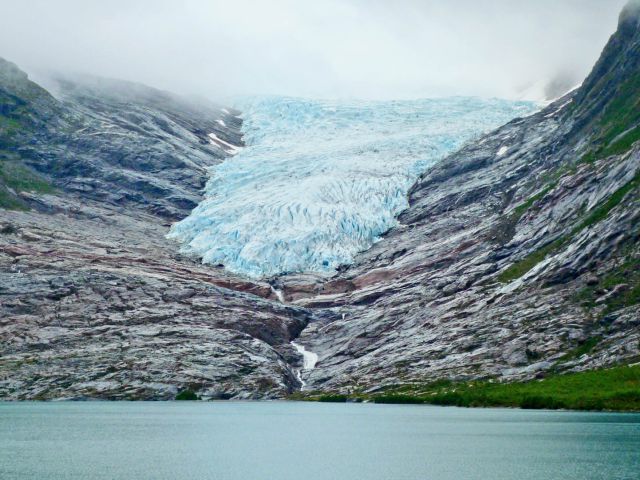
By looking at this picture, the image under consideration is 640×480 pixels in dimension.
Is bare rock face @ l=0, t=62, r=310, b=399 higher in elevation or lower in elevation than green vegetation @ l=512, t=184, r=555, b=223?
lower

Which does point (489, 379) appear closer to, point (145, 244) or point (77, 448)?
point (77, 448)

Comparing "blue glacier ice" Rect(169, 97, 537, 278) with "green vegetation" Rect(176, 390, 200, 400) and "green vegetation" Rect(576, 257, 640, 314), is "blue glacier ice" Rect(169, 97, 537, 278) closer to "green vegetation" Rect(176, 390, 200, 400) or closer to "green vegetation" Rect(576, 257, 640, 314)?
"green vegetation" Rect(176, 390, 200, 400)

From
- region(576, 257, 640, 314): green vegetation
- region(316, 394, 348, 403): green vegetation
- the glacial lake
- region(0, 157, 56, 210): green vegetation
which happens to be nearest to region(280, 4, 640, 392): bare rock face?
region(576, 257, 640, 314): green vegetation

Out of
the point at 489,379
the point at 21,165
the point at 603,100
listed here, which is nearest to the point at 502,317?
the point at 489,379

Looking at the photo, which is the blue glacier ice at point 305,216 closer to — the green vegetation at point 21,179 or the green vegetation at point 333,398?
the green vegetation at point 21,179

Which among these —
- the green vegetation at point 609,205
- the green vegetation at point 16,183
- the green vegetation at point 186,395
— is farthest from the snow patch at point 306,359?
the green vegetation at point 16,183

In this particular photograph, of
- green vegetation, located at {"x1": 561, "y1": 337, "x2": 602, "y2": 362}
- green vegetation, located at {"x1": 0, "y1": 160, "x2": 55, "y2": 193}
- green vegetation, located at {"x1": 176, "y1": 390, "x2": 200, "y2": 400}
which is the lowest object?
green vegetation, located at {"x1": 176, "y1": 390, "x2": 200, "y2": 400}

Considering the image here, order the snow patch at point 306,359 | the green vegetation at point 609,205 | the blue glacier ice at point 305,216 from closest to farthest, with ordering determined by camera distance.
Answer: the green vegetation at point 609,205 < the snow patch at point 306,359 < the blue glacier ice at point 305,216
